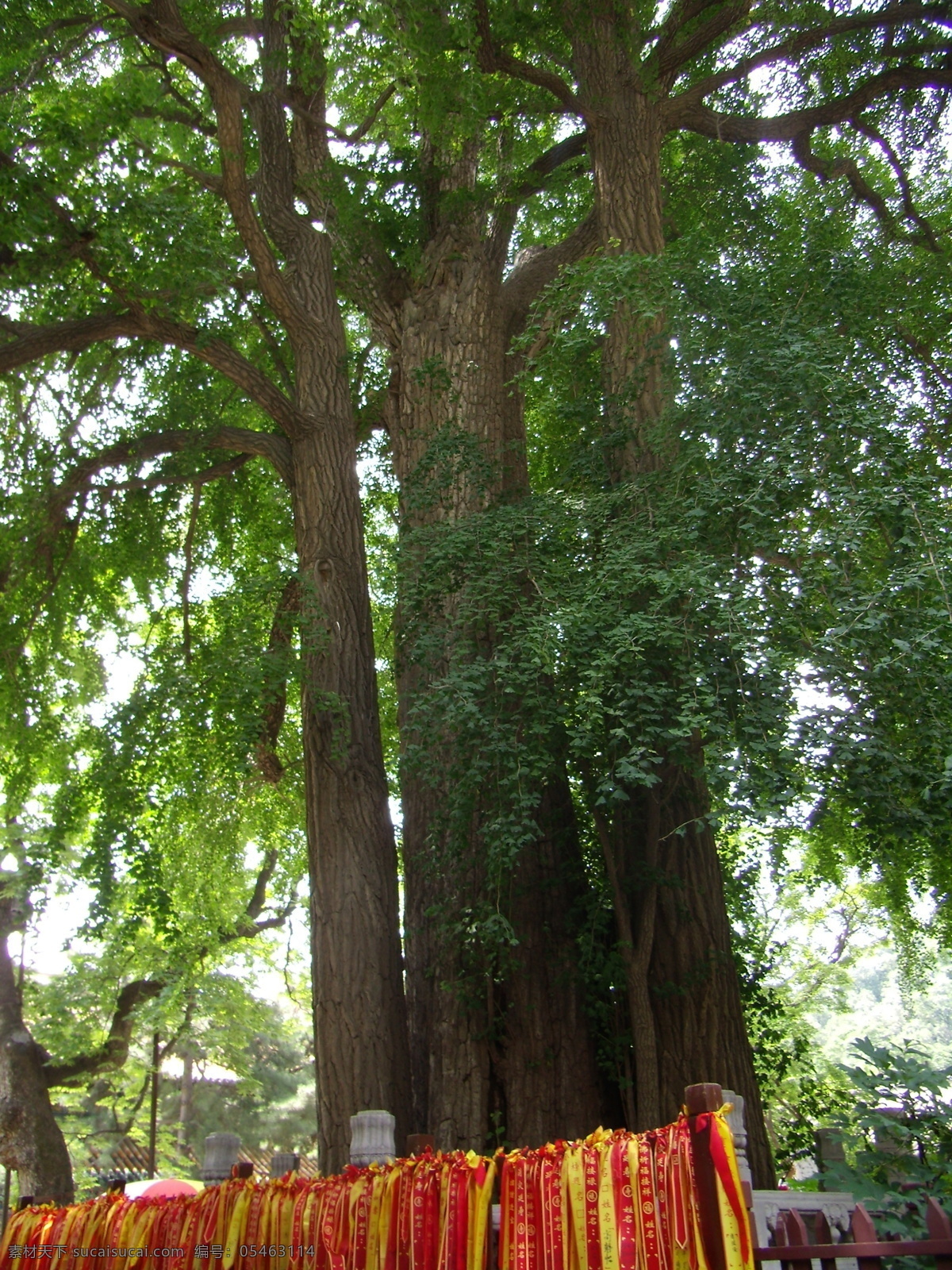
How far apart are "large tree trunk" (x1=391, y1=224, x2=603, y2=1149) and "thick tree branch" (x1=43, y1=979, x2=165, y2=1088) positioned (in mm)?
7983

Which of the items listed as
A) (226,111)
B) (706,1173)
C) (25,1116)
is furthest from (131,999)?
(706,1173)

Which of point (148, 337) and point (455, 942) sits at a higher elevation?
point (148, 337)

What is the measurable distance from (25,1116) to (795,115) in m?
12.4

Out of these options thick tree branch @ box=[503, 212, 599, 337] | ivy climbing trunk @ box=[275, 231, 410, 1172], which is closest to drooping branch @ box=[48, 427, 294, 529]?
ivy climbing trunk @ box=[275, 231, 410, 1172]

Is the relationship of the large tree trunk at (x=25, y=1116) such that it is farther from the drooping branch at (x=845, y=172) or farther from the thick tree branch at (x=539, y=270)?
the drooping branch at (x=845, y=172)

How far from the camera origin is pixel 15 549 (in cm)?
849

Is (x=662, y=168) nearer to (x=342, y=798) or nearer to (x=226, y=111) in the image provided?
(x=226, y=111)

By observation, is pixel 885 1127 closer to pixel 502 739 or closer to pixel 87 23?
pixel 502 739

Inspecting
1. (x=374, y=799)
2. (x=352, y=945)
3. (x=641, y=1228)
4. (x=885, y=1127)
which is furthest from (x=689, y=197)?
(x=641, y=1228)

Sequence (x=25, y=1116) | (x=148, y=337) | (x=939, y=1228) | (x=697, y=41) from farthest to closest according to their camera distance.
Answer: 1. (x=25, y=1116)
2. (x=697, y=41)
3. (x=148, y=337)
4. (x=939, y=1228)

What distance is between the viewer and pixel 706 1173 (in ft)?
10.3

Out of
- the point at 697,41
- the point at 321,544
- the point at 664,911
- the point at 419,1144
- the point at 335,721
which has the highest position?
the point at 697,41

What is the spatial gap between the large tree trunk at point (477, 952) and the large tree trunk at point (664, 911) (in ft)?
1.56

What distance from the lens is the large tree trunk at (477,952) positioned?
6.14m
